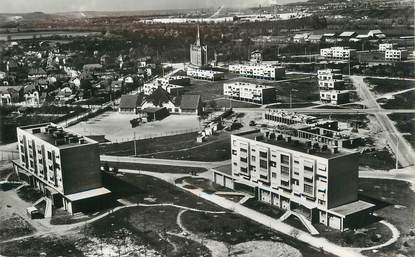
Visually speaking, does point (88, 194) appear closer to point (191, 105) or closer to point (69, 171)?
point (69, 171)

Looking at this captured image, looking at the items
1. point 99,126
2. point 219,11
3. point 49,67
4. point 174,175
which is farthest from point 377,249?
point 219,11

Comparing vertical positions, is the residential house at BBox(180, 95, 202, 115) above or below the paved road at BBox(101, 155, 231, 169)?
above

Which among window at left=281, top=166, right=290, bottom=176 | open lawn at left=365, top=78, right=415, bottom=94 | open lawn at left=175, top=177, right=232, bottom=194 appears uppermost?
open lawn at left=365, top=78, right=415, bottom=94

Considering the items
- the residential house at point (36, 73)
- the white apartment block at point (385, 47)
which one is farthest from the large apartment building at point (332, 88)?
the residential house at point (36, 73)

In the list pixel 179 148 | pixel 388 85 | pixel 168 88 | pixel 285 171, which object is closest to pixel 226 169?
pixel 285 171

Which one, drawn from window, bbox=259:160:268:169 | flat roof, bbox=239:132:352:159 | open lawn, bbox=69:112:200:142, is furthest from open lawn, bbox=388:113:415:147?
open lawn, bbox=69:112:200:142

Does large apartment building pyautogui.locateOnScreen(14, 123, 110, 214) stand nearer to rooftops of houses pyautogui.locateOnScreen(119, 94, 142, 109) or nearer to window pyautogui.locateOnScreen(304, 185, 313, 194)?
window pyautogui.locateOnScreen(304, 185, 313, 194)
